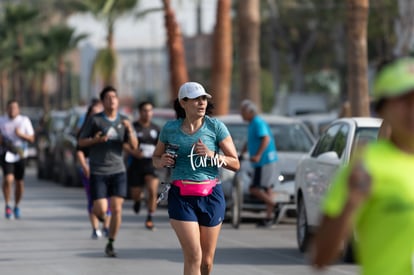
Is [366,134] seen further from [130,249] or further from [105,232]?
[105,232]

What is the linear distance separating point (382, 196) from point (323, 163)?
913 centimetres

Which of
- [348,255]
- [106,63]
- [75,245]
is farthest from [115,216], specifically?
[106,63]

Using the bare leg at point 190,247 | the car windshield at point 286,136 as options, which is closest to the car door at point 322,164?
the bare leg at point 190,247

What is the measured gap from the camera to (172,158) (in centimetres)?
959

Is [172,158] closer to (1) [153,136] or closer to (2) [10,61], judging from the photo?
(1) [153,136]

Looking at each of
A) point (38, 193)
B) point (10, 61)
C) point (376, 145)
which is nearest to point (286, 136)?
point (38, 193)

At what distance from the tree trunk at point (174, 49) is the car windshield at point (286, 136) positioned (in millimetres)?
11006

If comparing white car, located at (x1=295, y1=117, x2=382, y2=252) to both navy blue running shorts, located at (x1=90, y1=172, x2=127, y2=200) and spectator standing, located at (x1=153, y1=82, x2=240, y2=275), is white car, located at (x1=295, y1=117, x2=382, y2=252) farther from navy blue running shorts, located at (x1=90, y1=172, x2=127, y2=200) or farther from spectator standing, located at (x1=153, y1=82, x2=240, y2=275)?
spectator standing, located at (x1=153, y1=82, x2=240, y2=275)

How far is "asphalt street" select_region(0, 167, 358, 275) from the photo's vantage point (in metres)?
12.9

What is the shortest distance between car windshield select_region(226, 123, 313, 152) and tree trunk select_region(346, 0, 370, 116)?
3.34 m

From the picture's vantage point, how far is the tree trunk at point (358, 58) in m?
23.2

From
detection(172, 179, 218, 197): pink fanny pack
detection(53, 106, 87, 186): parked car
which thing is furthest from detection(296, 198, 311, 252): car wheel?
detection(53, 106, 87, 186): parked car

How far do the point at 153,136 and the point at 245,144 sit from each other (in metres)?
1.42

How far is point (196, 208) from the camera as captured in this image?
9.36m
